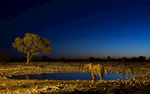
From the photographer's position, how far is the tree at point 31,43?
4003 cm

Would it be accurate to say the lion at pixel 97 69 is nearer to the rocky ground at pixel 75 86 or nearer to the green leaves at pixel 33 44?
the rocky ground at pixel 75 86

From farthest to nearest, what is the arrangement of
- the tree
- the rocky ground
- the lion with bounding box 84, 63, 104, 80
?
1. the tree
2. the lion with bounding box 84, 63, 104, 80
3. the rocky ground

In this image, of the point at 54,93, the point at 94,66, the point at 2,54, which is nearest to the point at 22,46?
the point at 2,54

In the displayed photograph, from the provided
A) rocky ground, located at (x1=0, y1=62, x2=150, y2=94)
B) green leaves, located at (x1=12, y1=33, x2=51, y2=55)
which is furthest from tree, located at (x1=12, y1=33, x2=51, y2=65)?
rocky ground, located at (x1=0, y1=62, x2=150, y2=94)

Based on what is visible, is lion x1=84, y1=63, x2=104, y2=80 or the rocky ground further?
lion x1=84, y1=63, x2=104, y2=80

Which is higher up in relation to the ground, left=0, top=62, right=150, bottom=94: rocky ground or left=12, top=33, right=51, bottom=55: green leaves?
left=12, top=33, right=51, bottom=55: green leaves

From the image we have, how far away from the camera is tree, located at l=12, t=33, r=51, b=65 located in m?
40.0

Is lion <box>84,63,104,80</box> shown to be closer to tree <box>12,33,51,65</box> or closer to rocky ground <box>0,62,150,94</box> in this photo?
rocky ground <box>0,62,150,94</box>

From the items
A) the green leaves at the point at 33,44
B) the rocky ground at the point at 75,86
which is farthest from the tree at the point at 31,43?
the rocky ground at the point at 75,86

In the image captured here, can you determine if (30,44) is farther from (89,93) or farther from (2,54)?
(89,93)

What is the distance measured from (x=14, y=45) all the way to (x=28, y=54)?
4128 mm

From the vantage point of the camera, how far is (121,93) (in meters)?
9.01

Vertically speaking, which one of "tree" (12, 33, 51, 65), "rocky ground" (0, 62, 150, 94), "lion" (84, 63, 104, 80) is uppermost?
"tree" (12, 33, 51, 65)

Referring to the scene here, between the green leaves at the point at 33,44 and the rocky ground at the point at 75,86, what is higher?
the green leaves at the point at 33,44
